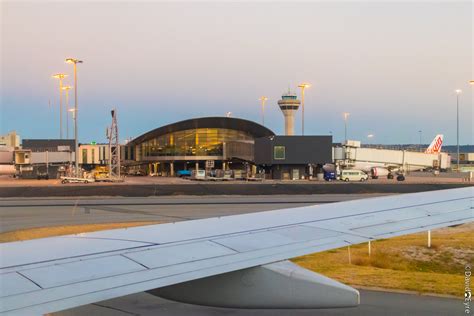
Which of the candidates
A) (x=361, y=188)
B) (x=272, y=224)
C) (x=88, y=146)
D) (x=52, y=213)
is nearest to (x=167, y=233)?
(x=272, y=224)

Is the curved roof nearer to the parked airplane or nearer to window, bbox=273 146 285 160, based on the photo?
the parked airplane

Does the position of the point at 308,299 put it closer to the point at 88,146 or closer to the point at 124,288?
the point at 124,288

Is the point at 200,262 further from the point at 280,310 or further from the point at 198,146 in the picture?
the point at 198,146

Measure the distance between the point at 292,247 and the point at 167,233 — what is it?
1945 millimetres

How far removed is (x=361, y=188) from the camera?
51750 millimetres

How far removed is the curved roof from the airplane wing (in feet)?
319

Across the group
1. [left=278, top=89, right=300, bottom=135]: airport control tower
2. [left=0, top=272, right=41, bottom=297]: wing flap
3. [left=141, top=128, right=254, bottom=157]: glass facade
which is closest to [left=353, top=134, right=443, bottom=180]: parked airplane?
[left=141, top=128, right=254, bottom=157]: glass facade

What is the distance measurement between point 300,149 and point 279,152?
3222 mm

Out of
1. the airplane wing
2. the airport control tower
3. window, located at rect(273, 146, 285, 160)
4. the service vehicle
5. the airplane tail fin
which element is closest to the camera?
the airplane wing

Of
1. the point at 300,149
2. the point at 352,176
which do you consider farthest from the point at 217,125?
the point at 352,176

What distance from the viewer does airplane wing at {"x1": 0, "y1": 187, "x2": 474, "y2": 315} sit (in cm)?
422

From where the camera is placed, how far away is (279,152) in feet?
237

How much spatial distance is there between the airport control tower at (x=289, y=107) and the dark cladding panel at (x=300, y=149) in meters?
50.3

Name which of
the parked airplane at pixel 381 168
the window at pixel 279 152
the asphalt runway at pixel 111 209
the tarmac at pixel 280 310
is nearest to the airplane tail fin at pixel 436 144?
the parked airplane at pixel 381 168
